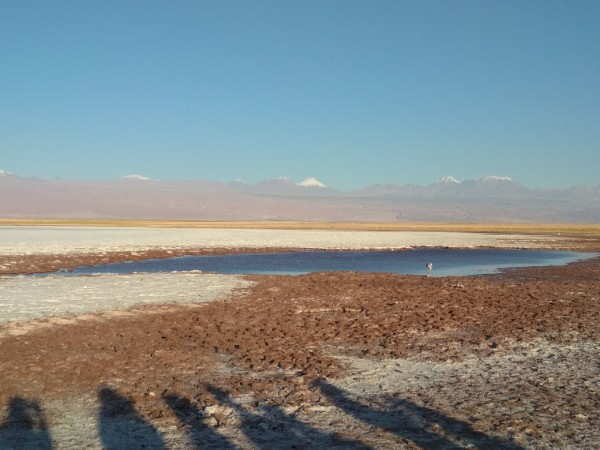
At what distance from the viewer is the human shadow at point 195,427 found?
19.4 ft

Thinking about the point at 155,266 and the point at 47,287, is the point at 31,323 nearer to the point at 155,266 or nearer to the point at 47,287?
the point at 47,287

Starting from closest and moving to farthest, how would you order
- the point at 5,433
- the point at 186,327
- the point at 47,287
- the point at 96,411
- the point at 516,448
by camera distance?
the point at 516,448 < the point at 5,433 < the point at 96,411 < the point at 186,327 < the point at 47,287

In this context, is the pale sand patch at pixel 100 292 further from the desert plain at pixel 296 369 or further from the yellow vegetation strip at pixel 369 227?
the yellow vegetation strip at pixel 369 227

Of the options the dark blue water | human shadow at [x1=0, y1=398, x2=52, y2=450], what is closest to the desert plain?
human shadow at [x1=0, y1=398, x2=52, y2=450]

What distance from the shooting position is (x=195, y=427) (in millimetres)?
6391

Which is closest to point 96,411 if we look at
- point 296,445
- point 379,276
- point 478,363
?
point 296,445

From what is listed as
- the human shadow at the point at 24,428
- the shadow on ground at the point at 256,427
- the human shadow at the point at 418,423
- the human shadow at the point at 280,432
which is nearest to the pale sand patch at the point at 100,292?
the human shadow at the point at 24,428

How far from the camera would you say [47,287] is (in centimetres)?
1673

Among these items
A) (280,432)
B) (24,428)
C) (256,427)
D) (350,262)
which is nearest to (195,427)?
(256,427)

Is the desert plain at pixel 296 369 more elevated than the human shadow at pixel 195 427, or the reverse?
the desert plain at pixel 296 369

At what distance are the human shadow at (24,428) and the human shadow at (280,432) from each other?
6.85 ft

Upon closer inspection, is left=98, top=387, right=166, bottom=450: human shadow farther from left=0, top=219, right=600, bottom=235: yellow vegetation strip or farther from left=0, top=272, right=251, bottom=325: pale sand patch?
left=0, top=219, right=600, bottom=235: yellow vegetation strip

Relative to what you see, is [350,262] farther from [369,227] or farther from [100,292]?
[369,227]

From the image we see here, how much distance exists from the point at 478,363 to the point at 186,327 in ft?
18.5
